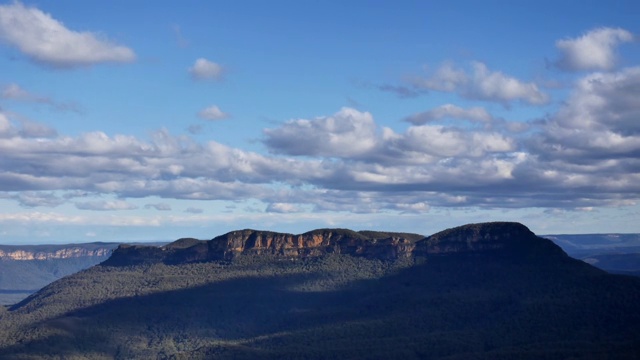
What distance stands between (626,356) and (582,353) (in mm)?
11038

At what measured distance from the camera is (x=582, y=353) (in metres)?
199

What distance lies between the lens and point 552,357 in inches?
7864

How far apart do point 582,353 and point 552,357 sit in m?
6.08

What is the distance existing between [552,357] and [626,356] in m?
15.7

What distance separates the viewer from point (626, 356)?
623ft
